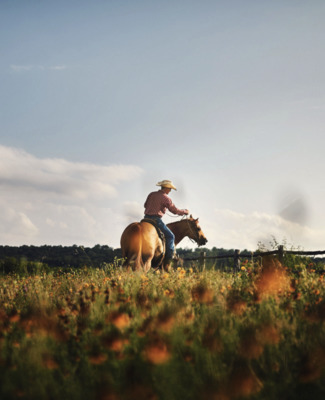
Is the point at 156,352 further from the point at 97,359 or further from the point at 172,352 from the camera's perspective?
the point at 97,359

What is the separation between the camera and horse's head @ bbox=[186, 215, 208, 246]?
13.3m

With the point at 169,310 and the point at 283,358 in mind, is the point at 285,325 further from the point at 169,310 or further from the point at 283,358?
the point at 169,310

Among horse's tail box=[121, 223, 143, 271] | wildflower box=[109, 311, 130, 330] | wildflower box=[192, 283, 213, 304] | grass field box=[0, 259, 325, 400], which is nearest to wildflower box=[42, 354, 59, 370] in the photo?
grass field box=[0, 259, 325, 400]

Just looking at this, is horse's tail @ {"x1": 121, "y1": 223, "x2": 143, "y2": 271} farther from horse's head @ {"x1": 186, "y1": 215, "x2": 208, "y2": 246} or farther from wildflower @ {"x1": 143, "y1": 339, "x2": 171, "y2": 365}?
wildflower @ {"x1": 143, "y1": 339, "x2": 171, "y2": 365}

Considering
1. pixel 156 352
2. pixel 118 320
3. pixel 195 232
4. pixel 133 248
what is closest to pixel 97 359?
pixel 118 320

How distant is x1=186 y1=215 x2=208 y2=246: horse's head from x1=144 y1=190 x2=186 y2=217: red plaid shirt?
5.39 ft

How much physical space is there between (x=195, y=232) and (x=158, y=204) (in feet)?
7.59

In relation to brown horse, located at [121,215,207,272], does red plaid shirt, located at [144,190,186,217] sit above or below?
above

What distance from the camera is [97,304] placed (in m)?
A: 4.84

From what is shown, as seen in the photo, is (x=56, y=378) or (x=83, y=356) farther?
(x=83, y=356)

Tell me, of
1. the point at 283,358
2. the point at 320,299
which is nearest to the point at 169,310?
the point at 283,358

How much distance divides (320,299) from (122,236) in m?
7.13

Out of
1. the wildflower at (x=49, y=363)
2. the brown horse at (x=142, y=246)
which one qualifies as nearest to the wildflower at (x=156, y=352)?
the wildflower at (x=49, y=363)

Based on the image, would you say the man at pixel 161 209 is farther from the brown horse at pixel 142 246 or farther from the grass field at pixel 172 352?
the grass field at pixel 172 352
